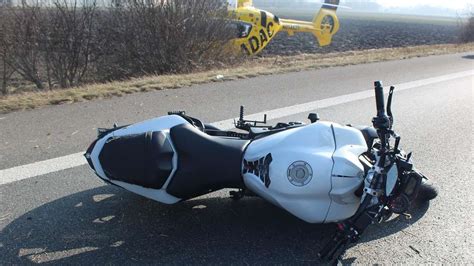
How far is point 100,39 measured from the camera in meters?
14.3

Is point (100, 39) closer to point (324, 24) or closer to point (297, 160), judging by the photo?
point (297, 160)

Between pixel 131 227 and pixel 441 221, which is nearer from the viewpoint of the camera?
pixel 131 227

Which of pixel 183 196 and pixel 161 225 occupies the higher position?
pixel 183 196

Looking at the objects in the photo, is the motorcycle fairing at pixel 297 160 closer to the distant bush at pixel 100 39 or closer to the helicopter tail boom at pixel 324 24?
the distant bush at pixel 100 39

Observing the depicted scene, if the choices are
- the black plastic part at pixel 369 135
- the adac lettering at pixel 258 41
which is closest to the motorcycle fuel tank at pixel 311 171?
the black plastic part at pixel 369 135

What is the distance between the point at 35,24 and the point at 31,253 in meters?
11.8

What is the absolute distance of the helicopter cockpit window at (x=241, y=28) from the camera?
1644cm

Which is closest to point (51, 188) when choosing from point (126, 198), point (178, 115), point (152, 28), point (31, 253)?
point (126, 198)

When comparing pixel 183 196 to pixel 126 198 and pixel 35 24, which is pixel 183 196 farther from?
pixel 35 24

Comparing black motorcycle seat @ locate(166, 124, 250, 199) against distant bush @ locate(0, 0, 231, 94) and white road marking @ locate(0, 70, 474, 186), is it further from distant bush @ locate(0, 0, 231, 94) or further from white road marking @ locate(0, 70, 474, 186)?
distant bush @ locate(0, 0, 231, 94)

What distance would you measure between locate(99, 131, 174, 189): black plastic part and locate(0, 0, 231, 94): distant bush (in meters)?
10.9

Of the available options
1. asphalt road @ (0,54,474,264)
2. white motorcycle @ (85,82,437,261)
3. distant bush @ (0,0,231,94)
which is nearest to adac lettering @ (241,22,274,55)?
distant bush @ (0,0,231,94)

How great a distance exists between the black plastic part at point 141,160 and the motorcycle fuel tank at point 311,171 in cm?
55

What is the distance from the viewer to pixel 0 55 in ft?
43.0
